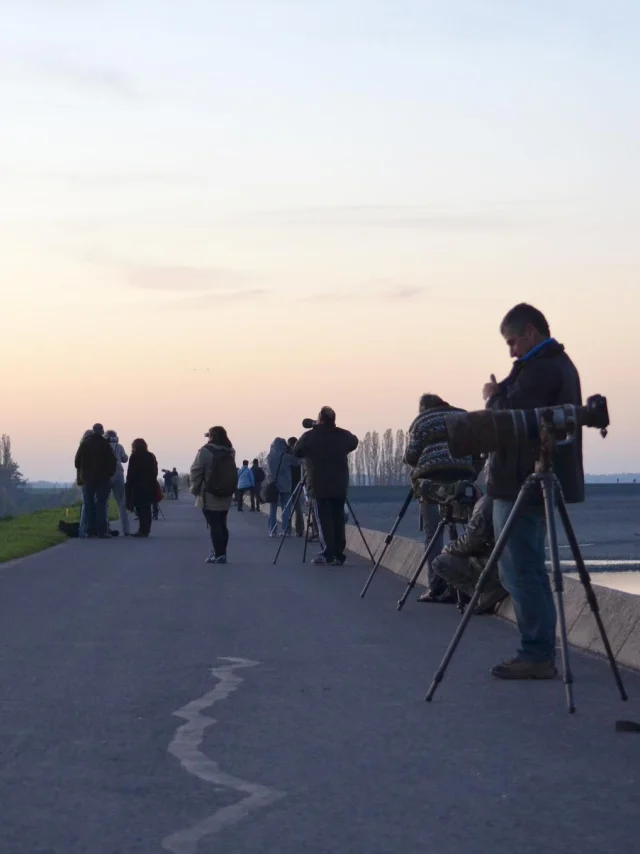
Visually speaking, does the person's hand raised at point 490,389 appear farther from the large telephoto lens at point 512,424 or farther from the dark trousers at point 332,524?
the dark trousers at point 332,524

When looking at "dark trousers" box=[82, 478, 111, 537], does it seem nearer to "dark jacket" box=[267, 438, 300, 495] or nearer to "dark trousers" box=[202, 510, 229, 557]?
"dark jacket" box=[267, 438, 300, 495]

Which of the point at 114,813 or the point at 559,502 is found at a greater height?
the point at 559,502

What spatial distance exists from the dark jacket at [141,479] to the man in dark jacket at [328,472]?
11.4 metres

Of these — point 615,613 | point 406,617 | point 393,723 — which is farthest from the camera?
point 406,617

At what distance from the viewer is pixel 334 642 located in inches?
464

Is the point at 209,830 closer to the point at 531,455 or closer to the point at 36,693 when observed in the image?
the point at 36,693

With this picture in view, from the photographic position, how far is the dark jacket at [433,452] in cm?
1464

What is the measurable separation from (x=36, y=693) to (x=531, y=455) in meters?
3.21

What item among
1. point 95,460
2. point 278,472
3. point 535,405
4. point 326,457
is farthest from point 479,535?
point 278,472

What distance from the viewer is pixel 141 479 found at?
1331 inches

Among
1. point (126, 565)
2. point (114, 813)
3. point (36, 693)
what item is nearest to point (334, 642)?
point (36, 693)

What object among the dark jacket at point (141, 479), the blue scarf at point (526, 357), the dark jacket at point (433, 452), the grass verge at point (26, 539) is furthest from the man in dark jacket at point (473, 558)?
the dark jacket at point (141, 479)

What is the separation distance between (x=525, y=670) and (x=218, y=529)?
13647mm

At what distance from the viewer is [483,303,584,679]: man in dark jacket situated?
9.46 meters
